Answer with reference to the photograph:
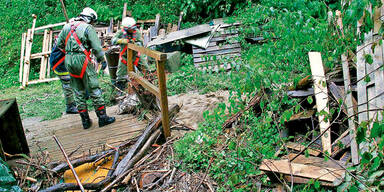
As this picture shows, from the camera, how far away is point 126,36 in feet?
24.8

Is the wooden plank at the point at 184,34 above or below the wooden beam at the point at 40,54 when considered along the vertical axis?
above

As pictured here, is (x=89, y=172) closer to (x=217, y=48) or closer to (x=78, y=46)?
(x=78, y=46)

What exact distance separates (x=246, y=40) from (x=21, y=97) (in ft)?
23.7

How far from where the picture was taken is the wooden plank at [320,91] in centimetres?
337

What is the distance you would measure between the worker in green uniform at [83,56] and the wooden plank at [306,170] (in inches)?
139

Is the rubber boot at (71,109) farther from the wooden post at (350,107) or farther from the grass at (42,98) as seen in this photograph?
the wooden post at (350,107)

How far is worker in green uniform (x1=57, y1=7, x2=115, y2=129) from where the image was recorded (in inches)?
213

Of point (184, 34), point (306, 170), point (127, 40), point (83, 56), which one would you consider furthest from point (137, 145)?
point (184, 34)

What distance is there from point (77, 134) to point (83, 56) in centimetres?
136

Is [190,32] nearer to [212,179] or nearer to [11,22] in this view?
[212,179]

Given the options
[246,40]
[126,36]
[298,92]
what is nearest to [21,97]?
[126,36]

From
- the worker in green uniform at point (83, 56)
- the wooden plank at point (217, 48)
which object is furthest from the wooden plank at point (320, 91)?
the wooden plank at point (217, 48)

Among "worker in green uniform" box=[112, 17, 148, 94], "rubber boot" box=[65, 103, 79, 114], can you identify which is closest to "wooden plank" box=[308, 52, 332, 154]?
"worker in green uniform" box=[112, 17, 148, 94]

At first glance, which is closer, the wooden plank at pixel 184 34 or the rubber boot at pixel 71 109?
the rubber boot at pixel 71 109
